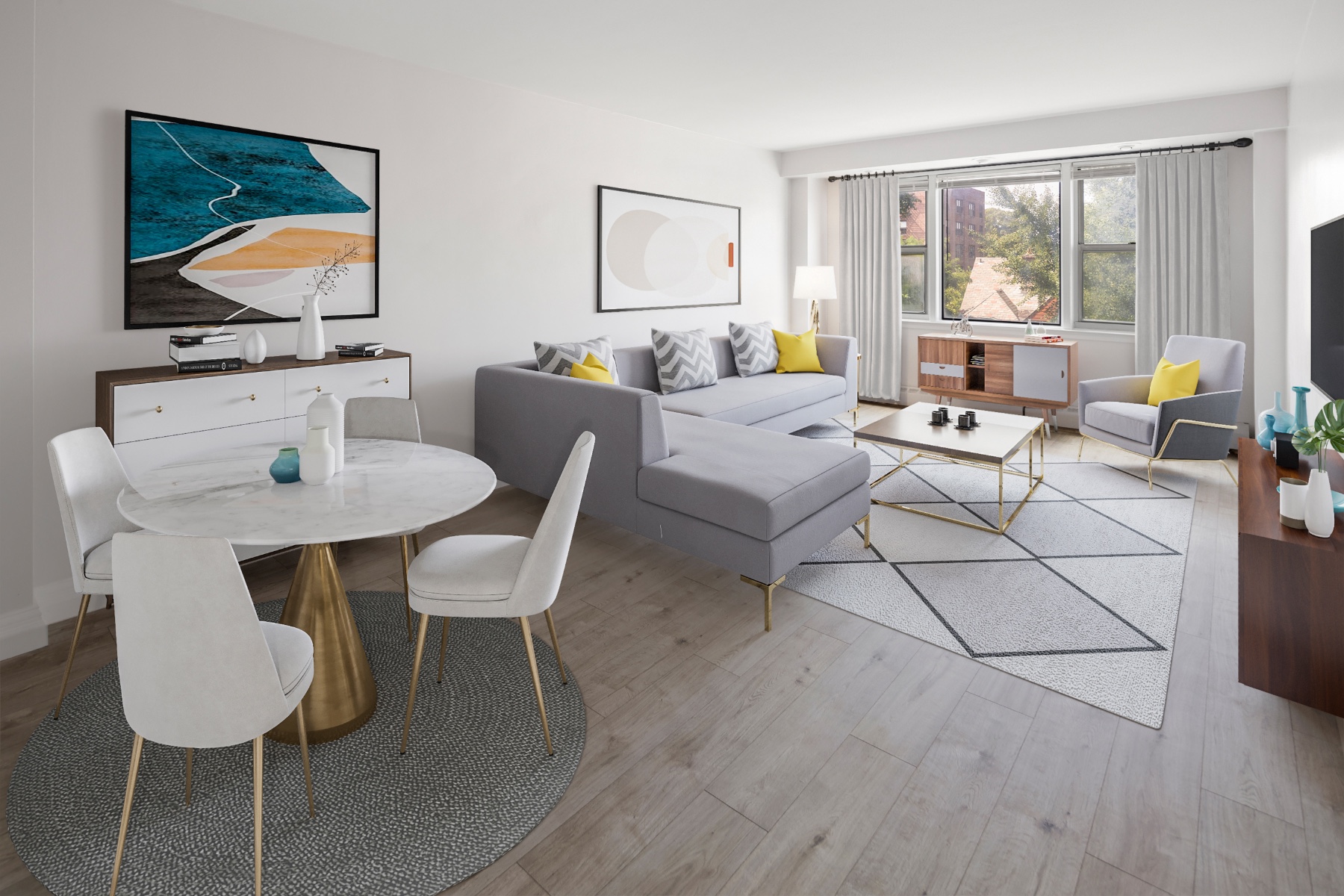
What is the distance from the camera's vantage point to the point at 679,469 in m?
3.16

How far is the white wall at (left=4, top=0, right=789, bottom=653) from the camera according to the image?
286cm

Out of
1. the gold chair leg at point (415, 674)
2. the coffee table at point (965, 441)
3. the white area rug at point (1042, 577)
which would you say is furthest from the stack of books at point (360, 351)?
the coffee table at point (965, 441)

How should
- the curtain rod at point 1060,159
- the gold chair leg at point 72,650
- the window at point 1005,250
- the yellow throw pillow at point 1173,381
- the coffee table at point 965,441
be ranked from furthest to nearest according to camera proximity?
the window at point 1005,250, the curtain rod at point 1060,159, the yellow throw pillow at point 1173,381, the coffee table at point 965,441, the gold chair leg at point 72,650

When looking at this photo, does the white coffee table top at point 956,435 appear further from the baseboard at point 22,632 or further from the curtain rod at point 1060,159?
the baseboard at point 22,632

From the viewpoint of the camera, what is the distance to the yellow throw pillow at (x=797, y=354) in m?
6.19

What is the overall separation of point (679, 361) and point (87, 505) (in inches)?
144

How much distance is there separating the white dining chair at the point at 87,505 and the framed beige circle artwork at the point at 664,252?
133 inches

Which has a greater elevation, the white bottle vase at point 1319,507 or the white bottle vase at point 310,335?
the white bottle vase at point 310,335

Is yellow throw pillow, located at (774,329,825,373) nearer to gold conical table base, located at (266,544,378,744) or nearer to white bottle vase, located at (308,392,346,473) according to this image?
white bottle vase, located at (308,392,346,473)

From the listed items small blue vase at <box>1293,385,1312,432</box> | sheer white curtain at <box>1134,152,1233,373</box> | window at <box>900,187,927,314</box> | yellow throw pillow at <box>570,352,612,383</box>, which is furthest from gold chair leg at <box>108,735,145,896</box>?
window at <box>900,187,927,314</box>

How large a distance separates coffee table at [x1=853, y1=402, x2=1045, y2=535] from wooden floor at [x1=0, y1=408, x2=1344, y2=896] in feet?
3.77

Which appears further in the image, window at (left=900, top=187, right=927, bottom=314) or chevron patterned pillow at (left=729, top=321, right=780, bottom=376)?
window at (left=900, top=187, right=927, bottom=314)

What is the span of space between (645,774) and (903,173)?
6.51 metres

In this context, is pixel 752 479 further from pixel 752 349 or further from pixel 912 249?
pixel 912 249
